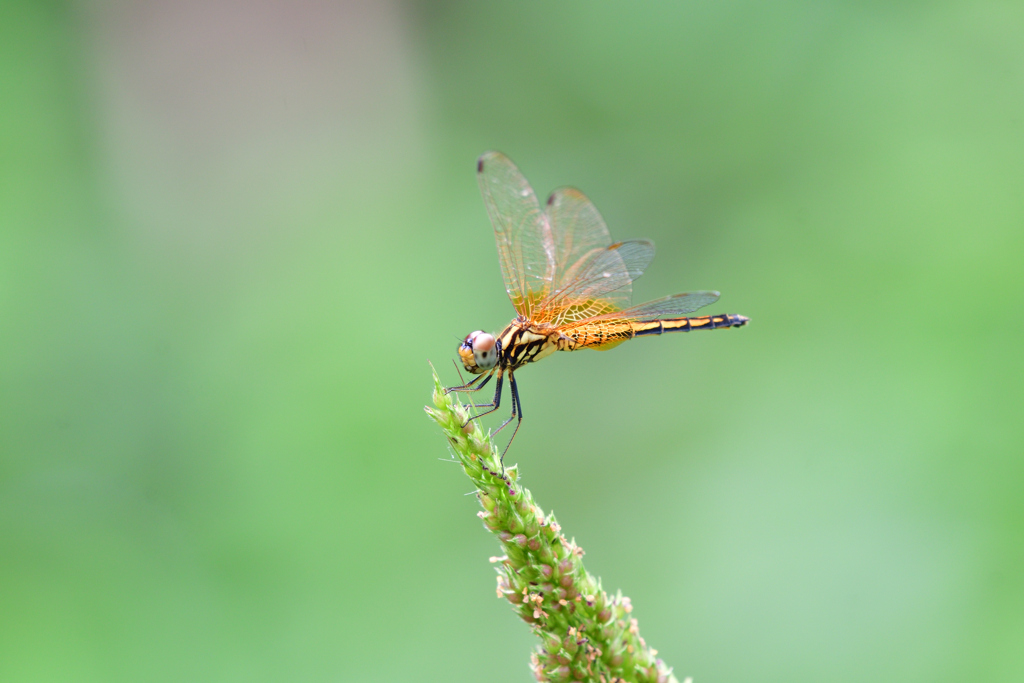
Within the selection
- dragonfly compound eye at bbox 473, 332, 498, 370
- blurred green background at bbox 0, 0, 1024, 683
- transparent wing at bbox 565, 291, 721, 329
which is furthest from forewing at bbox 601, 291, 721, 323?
blurred green background at bbox 0, 0, 1024, 683

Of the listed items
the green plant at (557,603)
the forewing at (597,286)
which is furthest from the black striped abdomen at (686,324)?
the green plant at (557,603)

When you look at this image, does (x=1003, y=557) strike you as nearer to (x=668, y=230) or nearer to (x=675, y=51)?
(x=668, y=230)

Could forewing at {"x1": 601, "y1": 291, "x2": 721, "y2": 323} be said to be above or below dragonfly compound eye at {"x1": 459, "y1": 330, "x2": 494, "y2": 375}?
above

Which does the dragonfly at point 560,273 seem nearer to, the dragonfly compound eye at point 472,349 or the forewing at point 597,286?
the forewing at point 597,286

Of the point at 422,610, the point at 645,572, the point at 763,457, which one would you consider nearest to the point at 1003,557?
the point at 763,457

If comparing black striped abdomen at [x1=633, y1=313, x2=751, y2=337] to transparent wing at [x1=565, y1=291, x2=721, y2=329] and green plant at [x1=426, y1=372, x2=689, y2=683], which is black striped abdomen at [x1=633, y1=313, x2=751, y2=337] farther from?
green plant at [x1=426, y1=372, x2=689, y2=683]

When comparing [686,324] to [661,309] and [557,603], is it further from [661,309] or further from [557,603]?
[557,603]
